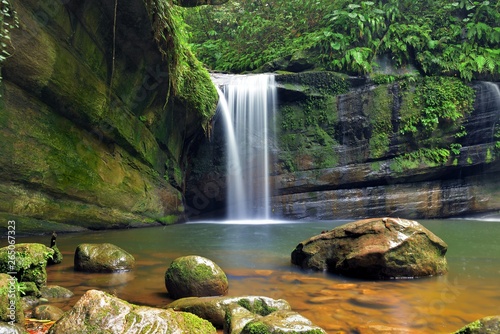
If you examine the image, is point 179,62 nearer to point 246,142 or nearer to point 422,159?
point 246,142

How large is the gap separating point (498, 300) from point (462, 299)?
0.37 metres

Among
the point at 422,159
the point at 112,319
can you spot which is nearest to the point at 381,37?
the point at 422,159

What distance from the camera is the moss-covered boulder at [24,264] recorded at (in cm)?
439

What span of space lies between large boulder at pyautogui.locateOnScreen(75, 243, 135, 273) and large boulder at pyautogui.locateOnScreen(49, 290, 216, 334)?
3153mm

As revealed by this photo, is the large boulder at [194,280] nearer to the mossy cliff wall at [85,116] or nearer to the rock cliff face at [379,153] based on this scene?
the mossy cliff wall at [85,116]

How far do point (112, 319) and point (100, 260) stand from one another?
3.38m

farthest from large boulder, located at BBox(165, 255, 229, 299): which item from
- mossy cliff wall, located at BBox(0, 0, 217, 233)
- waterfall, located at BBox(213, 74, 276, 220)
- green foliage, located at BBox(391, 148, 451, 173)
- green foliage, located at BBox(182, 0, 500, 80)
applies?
green foliage, located at BBox(182, 0, 500, 80)

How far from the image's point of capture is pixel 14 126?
8445 mm

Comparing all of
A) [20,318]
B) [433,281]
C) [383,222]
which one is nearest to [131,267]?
[20,318]

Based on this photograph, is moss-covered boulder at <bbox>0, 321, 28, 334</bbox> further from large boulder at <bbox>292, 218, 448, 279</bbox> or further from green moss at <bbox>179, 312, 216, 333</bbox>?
large boulder at <bbox>292, 218, 448, 279</bbox>

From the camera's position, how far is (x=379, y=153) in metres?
15.1

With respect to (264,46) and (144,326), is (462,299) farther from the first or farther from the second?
(264,46)

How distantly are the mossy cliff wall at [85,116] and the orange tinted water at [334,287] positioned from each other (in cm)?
168

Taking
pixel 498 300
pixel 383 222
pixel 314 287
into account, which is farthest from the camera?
pixel 383 222
